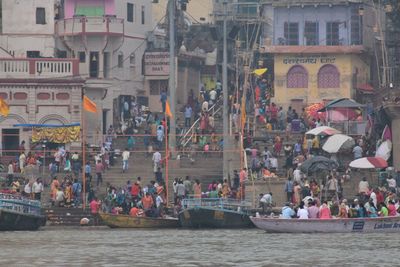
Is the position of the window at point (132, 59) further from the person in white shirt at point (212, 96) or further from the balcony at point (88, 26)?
the person in white shirt at point (212, 96)

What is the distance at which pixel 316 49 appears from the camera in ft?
326

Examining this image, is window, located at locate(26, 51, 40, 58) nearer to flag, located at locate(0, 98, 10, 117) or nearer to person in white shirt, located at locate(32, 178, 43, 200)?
flag, located at locate(0, 98, 10, 117)

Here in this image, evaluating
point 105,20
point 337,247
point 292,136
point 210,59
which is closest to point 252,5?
point 210,59

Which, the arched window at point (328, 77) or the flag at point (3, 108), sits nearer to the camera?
the flag at point (3, 108)

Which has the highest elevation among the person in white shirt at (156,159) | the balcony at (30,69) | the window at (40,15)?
the window at (40,15)

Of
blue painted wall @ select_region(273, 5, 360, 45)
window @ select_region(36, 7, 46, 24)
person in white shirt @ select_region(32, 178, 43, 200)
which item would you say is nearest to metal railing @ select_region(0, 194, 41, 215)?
person in white shirt @ select_region(32, 178, 43, 200)

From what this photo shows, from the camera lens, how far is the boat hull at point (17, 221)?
73.2 metres

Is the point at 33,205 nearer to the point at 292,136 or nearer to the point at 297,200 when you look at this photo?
the point at 297,200

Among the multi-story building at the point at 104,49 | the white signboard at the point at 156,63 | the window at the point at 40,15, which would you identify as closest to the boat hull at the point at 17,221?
the multi-story building at the point at 104,49

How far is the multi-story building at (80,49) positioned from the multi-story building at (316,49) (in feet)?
21.7

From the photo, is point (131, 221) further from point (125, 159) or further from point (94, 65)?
point (94, 65)

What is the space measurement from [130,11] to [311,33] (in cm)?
890

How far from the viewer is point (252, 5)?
110m

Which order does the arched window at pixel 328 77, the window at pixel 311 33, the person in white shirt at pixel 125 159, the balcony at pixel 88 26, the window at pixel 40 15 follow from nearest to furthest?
1. the person in white shirt at pixel 125 159
2. the balcony at pixel 88 26
3. the window at pixel 40 15
4. the arched window at pixel 328 77
5. the window at pixel 311 33
